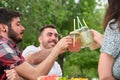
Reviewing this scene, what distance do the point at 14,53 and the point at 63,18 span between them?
19.7m

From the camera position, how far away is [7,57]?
3484mm

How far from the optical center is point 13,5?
1755 cm

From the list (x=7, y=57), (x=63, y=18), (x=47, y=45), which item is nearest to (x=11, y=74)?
(x=7, y=57)

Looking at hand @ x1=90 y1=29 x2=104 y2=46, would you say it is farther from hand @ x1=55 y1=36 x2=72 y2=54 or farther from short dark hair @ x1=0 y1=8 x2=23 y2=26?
short dark hair @ x1=0 y1=8 x2=23 y2=26

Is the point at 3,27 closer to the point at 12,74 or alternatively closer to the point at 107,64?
the point at 12,74

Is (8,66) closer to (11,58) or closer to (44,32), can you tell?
(11,58)

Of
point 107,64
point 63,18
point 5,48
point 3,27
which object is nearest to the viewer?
point 107,64

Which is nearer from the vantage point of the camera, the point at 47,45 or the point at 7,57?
the point at 7,57

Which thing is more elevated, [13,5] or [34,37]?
[13,5]

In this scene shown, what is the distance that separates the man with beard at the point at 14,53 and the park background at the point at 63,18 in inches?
397

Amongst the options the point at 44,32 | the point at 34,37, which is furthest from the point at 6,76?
the point at 34,37

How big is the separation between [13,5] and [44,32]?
1128 cm

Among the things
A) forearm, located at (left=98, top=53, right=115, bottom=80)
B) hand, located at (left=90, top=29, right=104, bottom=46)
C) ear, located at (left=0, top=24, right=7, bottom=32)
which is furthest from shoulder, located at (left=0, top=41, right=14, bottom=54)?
forearm, located at (left=98, top=53, right=115, bottom=80)

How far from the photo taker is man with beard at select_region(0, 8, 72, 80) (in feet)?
11.5
